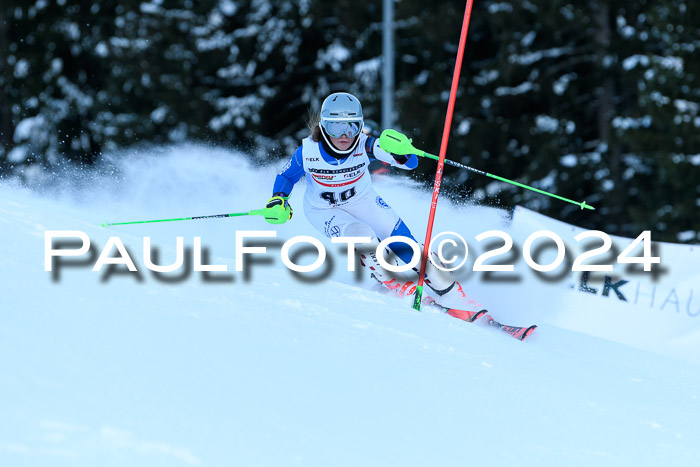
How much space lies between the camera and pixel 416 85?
16562 mm

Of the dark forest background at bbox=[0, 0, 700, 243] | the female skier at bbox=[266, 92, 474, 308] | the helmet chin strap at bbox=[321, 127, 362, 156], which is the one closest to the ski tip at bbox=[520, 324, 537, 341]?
the female skier at bbox=[266, 92, 474, 308]

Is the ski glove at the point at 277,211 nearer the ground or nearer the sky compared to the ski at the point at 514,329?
nearer the sky

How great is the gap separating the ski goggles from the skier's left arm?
248 mm

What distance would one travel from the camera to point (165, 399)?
3.45 meters

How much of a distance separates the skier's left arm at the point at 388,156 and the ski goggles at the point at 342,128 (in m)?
0.25

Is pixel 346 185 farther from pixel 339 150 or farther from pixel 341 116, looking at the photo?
pixel 341 116

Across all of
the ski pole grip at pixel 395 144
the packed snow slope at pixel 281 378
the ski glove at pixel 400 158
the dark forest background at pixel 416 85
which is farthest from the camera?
the dark forest background at pixel 416 85

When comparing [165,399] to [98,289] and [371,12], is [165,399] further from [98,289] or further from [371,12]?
[371,12]

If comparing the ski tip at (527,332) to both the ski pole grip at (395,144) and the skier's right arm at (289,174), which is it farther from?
the skier's right arm at (289,174)

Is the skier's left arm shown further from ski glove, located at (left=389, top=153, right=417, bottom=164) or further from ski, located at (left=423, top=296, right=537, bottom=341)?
ski, located at (left=423, top=296, right=537, bottom=341)

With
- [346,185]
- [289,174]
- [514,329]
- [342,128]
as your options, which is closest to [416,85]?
[346,185]

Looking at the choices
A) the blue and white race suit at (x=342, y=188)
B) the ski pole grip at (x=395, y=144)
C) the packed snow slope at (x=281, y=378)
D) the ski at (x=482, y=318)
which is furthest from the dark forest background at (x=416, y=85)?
the packed snow slope at (x=281, y=378)

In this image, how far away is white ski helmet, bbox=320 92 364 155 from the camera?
564cm

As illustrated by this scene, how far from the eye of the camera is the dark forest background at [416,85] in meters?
13.7
